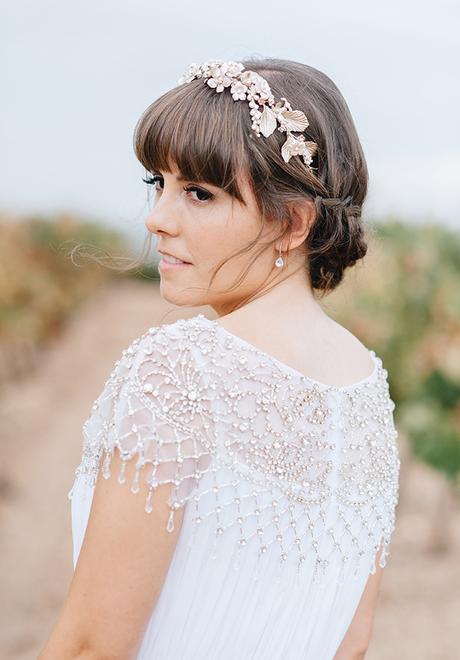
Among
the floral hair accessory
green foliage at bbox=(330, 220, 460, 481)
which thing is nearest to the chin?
the floral hair accessory

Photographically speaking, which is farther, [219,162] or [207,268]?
[207,268]

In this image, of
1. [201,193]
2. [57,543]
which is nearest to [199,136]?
[201,193]

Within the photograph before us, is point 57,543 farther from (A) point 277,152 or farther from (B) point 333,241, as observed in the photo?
(A) point 277,152

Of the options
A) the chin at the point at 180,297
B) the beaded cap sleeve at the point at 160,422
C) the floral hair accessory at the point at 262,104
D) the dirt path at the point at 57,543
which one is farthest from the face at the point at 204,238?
the dirt path at the point at 57,543

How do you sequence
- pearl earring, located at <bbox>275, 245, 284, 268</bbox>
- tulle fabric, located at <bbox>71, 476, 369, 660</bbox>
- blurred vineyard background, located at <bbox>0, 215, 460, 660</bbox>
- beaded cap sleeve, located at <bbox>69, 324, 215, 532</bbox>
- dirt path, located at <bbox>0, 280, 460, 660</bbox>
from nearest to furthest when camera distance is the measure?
beaded cap sleeve, located at <bbox>69, 324, 215, 532</bbox>
tulle fabric, located at <bbox>71, 476, 369, 660</bbox>
pearl earring, located at <bbox>275, 245, 284, 268</bbox>
dirt path, located at <bbox>0, 280, 460, 660</bbox>
blurred vineyard background, located at <bbox>0, 215, 460, 660</bbox>

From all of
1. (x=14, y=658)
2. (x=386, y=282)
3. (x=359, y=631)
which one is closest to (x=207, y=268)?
(x=359, y=631)

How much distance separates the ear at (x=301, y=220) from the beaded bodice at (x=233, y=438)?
27 centimetres

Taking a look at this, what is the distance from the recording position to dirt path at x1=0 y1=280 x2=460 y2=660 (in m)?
5.75

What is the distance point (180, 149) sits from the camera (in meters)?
1.56

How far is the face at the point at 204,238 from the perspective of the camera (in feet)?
5.19

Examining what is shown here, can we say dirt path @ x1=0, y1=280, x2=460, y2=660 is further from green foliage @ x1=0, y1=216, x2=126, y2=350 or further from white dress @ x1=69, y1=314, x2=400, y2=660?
green foliage @ x1=0, y1=216, x2=126, y2=350

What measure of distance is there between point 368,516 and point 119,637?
1.78 feet

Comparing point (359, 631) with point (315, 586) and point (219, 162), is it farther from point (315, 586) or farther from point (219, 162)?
point (219, 162)

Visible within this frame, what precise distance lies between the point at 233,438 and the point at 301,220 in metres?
0.45
